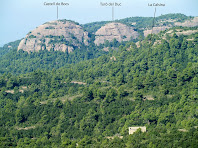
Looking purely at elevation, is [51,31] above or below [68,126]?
above

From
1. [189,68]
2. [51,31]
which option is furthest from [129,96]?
[51,31]

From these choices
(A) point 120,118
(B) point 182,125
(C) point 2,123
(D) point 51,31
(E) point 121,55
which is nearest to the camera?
(B) point 182,125

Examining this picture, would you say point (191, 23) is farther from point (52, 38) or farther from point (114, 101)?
point (114, 101)

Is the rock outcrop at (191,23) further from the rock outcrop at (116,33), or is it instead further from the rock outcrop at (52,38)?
the rock outcrop at (52,38)

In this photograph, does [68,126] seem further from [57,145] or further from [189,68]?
[189,68]

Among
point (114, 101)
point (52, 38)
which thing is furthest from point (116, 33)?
point (114, 101)

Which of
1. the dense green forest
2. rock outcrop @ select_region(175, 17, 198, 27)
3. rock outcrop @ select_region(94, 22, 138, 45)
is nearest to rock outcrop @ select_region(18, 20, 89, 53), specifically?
rock outcrop @ select_region(94, 22, 138, 45)

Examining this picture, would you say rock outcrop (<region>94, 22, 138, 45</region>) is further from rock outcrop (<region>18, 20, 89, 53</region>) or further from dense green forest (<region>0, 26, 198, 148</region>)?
dense green forest (<region>0, 26, 198, 148</region>)

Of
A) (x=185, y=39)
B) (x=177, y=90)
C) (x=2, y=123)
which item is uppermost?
(x=185, y=39)
